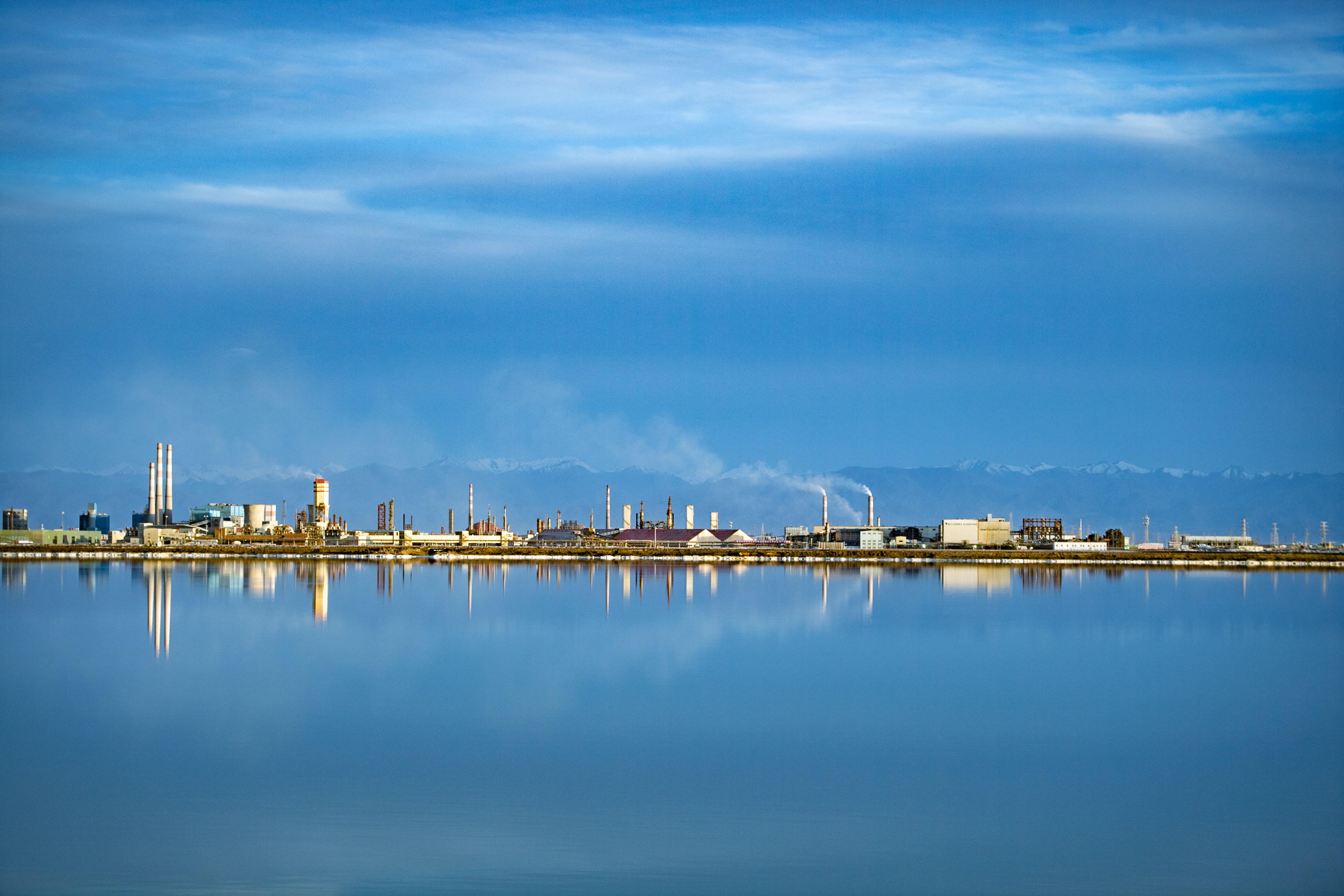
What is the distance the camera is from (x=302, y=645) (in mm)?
39062

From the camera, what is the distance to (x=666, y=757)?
2191 centimetres

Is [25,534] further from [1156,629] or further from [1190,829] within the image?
[1190,829]

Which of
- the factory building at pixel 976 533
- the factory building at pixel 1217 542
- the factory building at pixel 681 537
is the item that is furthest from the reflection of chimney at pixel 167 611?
the factory building at pixel 1217 542

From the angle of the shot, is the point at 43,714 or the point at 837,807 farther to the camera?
the point at 43,714

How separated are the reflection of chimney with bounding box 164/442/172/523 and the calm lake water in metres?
88.9

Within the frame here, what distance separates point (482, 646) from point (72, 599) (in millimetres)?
26669

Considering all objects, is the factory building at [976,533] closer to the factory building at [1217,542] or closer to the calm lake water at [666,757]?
the factory building at [1217,542]

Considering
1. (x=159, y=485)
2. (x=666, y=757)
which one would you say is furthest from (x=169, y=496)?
(x=666, y=757)

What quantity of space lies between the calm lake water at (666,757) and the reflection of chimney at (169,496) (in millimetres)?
88876

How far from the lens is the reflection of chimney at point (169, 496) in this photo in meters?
134

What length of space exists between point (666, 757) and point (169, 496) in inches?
4811

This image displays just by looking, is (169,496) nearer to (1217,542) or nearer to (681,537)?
(681,537)

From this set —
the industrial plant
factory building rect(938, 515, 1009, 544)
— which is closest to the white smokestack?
the industrial plant

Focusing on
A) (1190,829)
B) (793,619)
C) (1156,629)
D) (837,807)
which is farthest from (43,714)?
(1156,629)
